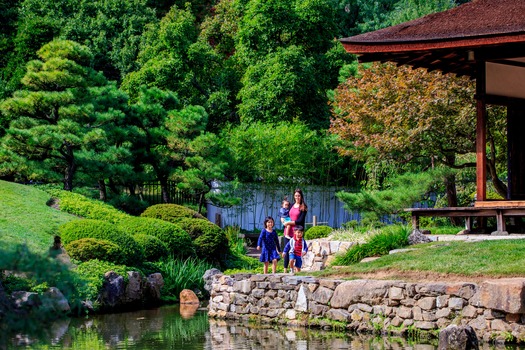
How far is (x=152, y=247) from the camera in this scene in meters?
19.7

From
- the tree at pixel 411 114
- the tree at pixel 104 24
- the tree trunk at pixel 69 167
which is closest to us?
the tree at pixel 411 114

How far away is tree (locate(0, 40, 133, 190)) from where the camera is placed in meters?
24.0

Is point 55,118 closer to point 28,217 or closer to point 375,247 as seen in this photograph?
point 28,217

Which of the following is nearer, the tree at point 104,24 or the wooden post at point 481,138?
the wooden post at point 481,138

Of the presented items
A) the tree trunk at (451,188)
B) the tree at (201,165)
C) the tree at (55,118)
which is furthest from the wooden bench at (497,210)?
the tree at (201,165)

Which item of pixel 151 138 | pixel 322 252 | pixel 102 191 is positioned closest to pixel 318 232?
pixel 322 252

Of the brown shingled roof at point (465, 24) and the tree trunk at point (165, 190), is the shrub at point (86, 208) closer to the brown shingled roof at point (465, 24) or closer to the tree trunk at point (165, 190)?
the tree trunk at point (165, 190)

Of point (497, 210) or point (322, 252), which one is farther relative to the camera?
point (322, 252)

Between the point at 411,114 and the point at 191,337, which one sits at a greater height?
the point at 411,114

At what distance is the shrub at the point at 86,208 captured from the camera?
2192cm

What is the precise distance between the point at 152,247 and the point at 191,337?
7.48m

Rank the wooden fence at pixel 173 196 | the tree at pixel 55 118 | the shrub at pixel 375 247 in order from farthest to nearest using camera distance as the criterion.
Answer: the wooden fence at pixel 173 196
the tree at pixel 55 118
the shrub at pixel 375 247

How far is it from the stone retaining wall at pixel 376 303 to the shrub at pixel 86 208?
7306 mm

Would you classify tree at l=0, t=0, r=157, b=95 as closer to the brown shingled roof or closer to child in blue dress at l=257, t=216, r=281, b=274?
child in blue dress at l=257, t=216, r=281, b=274
